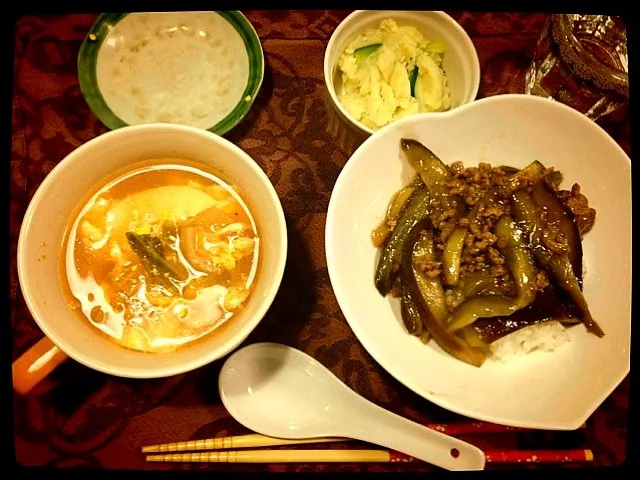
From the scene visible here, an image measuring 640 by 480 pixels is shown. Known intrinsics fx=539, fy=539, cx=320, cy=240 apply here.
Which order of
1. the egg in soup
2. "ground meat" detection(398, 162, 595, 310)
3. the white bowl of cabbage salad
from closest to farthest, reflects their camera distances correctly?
1. the egg in soup
2. "ground meat" detection(398, 162, 595, 310)
3. the white bowl of cabbage salad

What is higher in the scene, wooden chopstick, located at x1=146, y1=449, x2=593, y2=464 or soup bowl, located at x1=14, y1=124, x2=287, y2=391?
soup bowl, located at x1=14, y1=124, x2=287, y2=391

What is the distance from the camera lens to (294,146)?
1859 millimetres

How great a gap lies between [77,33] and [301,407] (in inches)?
59.4

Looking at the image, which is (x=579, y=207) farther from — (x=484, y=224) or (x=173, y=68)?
(x=173, y=68)

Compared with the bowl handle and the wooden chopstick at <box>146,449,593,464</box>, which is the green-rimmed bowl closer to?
the bowl handle

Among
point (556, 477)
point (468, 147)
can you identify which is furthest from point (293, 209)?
point (556, 477)

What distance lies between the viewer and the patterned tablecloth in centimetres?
165

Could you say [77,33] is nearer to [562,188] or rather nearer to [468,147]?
[468,147]

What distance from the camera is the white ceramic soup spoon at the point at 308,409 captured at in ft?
5.22

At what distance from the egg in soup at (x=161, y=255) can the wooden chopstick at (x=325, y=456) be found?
43cm

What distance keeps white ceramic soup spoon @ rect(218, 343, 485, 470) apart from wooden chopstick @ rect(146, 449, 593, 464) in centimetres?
5

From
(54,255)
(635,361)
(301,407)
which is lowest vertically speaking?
(301,407)

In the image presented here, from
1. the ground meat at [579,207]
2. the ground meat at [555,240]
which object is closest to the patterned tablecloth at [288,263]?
the ground meat at [579,207]

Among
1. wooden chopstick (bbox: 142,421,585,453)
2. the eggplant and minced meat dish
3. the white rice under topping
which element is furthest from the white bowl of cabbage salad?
wooden chopstick (bbox: 142,421,585,453)
